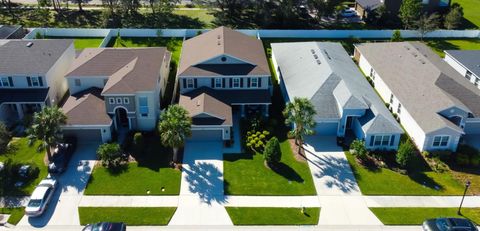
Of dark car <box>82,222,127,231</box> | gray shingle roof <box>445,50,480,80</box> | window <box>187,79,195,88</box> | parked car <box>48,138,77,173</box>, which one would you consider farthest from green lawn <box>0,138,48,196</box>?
gray shingle roof <box>445,50,480,80</box>

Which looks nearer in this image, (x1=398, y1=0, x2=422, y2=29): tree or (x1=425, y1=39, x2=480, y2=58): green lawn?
(x1=425, y1=39, x2=480, y2=58): green lawn

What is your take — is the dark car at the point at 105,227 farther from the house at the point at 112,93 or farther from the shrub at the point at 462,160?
the shrub at the point at 462,160

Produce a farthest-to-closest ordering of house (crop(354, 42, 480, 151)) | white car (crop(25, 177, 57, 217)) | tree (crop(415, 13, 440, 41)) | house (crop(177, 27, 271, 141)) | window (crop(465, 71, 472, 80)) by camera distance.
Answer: tree (crop(415, 13, 440, 41)) → window (crop(465, 71, 472, 80)) → house (crop(177, 27, 271, 141)) → house (crop(354, 42, 480, 151)) → white car (crop(25, 177, 57, 217))

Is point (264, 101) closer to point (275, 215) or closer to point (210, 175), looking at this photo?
point (210, 175)

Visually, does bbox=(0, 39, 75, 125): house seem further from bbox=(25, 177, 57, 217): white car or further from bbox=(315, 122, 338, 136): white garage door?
Answer: bbox=(315, 122, 338, 136): white garage door

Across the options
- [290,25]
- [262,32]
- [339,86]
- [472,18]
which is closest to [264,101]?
[339,86]

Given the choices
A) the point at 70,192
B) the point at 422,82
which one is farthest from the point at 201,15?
the point at 70,192
